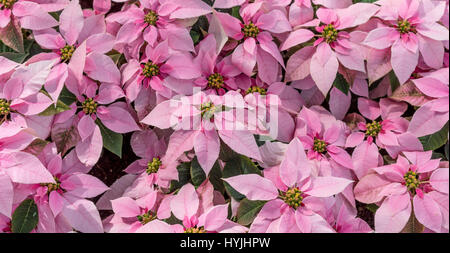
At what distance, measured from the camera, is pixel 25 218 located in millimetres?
915

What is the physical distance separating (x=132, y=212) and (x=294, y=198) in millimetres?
361

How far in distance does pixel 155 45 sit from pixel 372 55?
491mm

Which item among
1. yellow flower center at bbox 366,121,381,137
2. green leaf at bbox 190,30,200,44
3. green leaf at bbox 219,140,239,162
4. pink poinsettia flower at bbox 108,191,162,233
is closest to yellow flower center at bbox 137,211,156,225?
pink poinsettia flower at bbox 108,191,162,233

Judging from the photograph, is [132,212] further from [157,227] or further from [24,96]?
[24,96]

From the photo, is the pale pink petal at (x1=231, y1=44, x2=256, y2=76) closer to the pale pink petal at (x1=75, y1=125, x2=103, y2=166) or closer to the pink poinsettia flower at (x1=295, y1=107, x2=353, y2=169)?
the pink poinsettia flower at (x1=295, y1=107, x2=353, y2=169)

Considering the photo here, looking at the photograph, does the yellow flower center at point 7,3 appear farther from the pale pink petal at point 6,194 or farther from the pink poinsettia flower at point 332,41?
the pink poinsettia flower at point 332,41

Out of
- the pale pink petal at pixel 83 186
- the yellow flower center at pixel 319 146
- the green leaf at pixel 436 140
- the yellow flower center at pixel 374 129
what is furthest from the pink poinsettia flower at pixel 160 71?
the green leaf at pixel 436 140

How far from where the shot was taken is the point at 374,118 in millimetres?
1000

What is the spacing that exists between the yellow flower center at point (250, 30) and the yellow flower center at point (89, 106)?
0.38 m

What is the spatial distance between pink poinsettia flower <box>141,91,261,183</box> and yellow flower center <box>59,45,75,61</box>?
0.81 feet

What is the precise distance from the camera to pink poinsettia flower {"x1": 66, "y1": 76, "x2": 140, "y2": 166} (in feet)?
3.13

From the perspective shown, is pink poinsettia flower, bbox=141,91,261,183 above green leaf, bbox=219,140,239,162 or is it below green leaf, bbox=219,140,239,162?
above

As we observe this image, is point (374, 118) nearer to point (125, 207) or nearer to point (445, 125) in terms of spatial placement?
point (445, 125)

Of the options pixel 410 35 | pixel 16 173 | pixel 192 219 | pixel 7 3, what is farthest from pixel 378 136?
pixel 7 3
